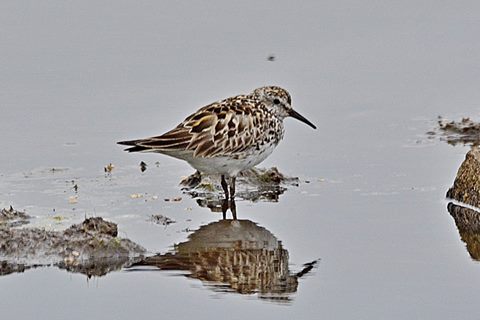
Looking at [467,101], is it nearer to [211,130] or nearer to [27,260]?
[211,130]

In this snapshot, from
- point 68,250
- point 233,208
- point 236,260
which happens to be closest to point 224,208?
point 233,208

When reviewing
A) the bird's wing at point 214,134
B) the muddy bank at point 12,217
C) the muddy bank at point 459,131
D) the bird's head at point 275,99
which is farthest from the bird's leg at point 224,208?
the muddy bank at point 459,131

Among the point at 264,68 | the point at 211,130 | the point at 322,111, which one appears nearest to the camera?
the point at 211,130

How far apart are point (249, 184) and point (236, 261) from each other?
2234 millimetres

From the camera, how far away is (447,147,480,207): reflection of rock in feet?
37.3

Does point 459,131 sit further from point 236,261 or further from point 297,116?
point 236,261

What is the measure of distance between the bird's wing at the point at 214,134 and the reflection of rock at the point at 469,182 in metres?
1.82

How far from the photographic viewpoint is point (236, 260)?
10.3m

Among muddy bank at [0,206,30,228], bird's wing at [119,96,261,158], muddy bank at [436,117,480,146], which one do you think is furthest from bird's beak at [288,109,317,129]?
muddy bank at [0,206,30,228]

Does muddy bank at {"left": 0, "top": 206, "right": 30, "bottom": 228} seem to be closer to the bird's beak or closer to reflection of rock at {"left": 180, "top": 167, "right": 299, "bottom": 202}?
reflection of rock at {"left": 180, "top": 167, "right": 299, "bottom": 202}

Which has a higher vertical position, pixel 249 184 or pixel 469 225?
pixel 249 184

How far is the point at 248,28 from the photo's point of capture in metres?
16.3

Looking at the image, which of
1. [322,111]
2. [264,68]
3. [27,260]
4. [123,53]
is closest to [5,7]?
[123,53]

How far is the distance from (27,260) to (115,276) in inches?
26.7
